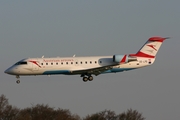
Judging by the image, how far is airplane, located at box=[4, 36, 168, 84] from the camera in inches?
3575

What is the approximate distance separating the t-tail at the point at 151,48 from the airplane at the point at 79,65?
0.89 meters

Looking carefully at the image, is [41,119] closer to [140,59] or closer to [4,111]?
[4,111]

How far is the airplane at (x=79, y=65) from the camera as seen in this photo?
90.8m

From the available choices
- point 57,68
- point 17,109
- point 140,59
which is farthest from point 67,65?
Result: point 17,109

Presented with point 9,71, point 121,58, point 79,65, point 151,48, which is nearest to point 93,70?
point 79,65

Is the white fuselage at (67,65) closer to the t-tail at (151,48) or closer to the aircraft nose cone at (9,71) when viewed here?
the aircraft nose cone at (9,71)

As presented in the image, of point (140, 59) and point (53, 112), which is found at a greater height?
point (140, 59)

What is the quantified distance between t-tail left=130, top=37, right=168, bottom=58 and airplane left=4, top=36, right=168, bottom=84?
89 centimetres

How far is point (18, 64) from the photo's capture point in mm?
92000

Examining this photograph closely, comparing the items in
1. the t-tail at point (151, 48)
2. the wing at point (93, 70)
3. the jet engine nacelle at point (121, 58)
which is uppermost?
the t-tail at point (151, 48)

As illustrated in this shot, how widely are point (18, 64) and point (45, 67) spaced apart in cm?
343

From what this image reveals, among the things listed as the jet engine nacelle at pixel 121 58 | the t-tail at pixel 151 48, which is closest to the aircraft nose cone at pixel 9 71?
the jet engine nacelle at pixel 121 58

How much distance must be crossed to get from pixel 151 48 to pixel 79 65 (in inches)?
371

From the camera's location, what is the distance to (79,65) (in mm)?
91312
